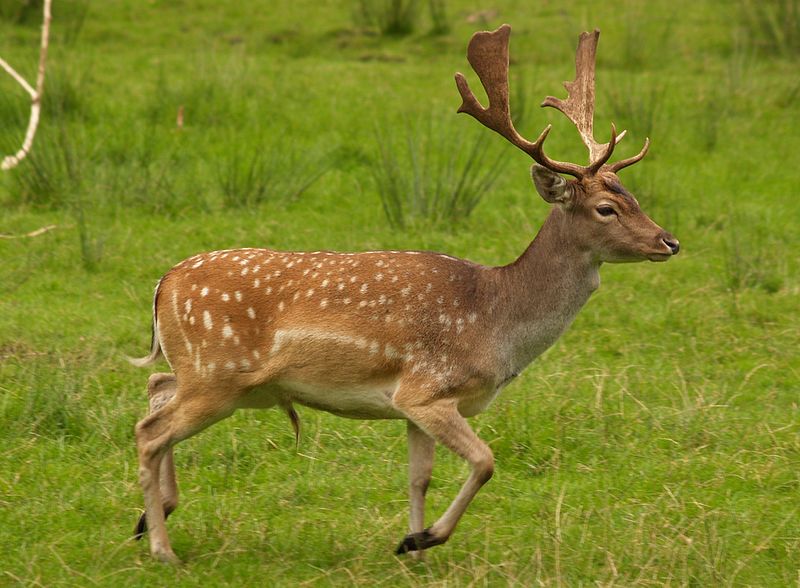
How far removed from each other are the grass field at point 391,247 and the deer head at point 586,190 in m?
1.03

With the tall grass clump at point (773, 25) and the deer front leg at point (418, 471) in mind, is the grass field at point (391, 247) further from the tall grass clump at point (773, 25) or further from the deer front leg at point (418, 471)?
the deer front leg at point (418, 471)

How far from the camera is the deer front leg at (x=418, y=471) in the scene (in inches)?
209

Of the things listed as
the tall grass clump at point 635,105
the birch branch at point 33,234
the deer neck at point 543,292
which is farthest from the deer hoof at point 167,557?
the tall grass clump at point 635,105

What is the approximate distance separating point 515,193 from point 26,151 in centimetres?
335

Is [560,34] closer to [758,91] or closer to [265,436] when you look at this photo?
[758,91]

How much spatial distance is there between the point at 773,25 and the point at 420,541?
9.38 meters

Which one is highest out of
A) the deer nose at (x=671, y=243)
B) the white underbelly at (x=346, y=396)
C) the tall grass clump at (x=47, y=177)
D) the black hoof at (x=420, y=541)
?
the deer nose at (x=671, y=243)

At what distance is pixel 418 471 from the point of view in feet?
17.5

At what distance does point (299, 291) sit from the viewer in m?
5.18

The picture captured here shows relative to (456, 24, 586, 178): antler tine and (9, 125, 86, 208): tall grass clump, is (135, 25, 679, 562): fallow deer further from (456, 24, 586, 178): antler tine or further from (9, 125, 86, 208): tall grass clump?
(9, 125, 86, 208): tall grass clump

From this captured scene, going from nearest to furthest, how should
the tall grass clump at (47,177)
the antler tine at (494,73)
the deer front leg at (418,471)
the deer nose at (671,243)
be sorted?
the deer nose at (671,243), the deer front leg at (418,471), the antler tine at (494,73), the tall grass clump at (47,177)

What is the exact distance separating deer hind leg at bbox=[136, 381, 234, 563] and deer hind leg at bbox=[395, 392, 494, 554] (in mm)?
686

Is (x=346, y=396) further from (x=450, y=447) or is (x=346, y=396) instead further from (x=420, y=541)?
(x=420, y=541)

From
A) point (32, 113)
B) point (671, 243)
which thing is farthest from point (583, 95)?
point (32, 113)
